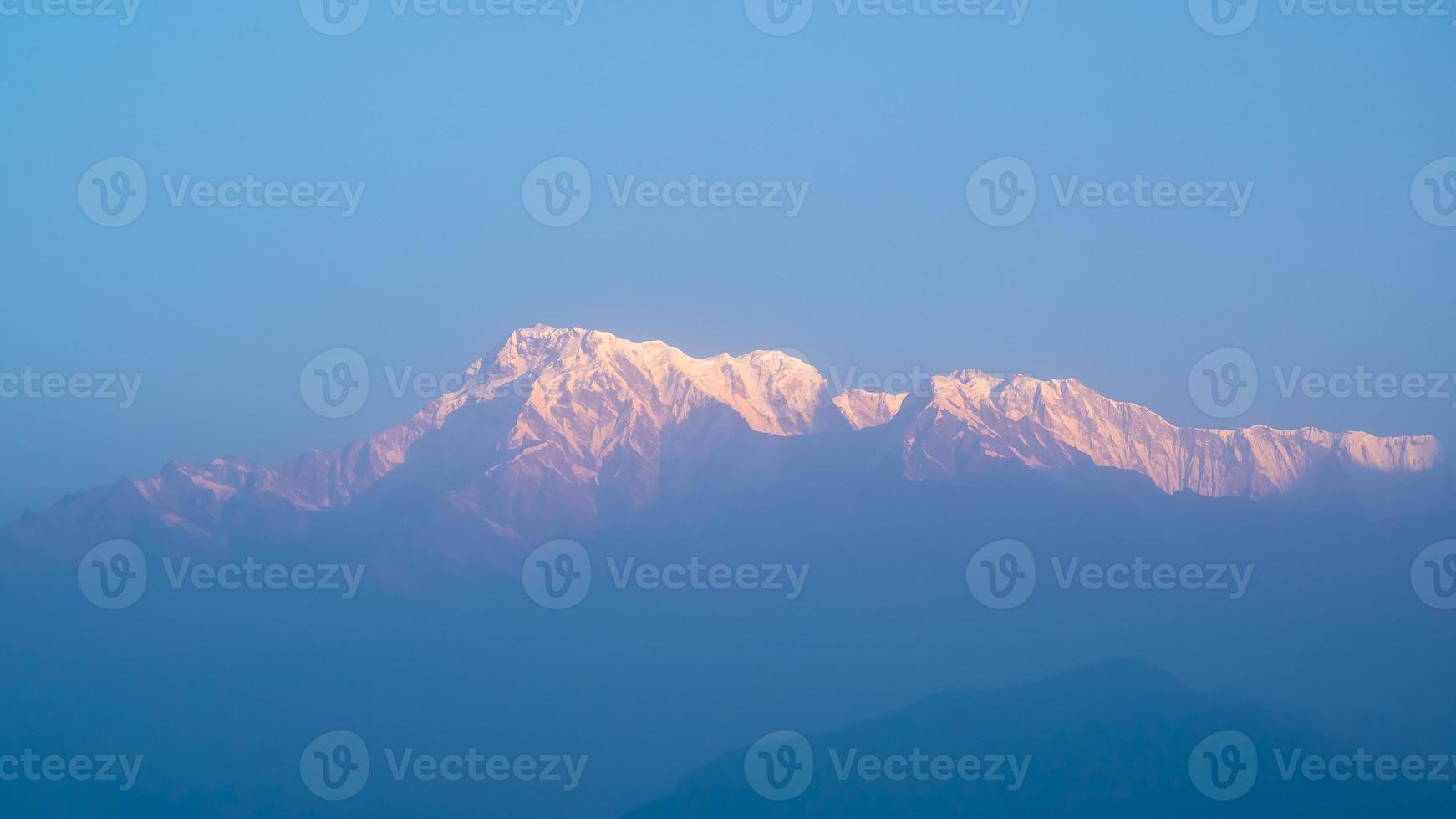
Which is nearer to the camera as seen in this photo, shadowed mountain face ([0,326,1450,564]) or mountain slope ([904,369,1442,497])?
shadowed mountain face ([0,326,1450,564])

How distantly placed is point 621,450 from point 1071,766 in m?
70.9

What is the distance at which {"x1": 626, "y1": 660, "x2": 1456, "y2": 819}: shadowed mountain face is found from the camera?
94.6m

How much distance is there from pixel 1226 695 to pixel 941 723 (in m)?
19.1

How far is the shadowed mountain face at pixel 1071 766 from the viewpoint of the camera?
9462cm

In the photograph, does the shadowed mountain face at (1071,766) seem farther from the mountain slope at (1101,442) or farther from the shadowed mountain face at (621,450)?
the mountain slope at (1101,442)

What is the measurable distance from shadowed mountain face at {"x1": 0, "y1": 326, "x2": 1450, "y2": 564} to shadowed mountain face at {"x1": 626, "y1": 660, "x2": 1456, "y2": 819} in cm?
3464

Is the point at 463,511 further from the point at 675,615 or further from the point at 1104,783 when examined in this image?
the point at 1104,783

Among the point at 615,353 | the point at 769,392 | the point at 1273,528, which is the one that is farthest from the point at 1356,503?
the point at 615,353

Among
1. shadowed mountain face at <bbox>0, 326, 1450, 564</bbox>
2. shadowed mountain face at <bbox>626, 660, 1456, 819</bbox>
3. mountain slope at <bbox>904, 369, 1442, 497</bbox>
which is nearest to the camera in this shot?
shadowed mountain face at <bbox>626, 660, 1456, 819</bbox>

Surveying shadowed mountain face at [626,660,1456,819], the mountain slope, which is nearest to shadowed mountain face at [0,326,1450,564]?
the mountain slope

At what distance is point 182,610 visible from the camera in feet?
407

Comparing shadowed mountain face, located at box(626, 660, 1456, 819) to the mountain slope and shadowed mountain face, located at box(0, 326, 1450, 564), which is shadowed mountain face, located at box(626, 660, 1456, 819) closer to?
shadowed mountain face, located at box(0, 326, 1450, 564)

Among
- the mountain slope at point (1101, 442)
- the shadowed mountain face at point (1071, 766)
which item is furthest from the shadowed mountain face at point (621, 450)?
the shadowed mountain face at point (1071, 766)

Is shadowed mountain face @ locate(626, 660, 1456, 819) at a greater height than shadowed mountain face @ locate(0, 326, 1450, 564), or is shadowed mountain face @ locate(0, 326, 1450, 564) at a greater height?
shadowed mountain face @ locate(0, 326, 1450, 564)
